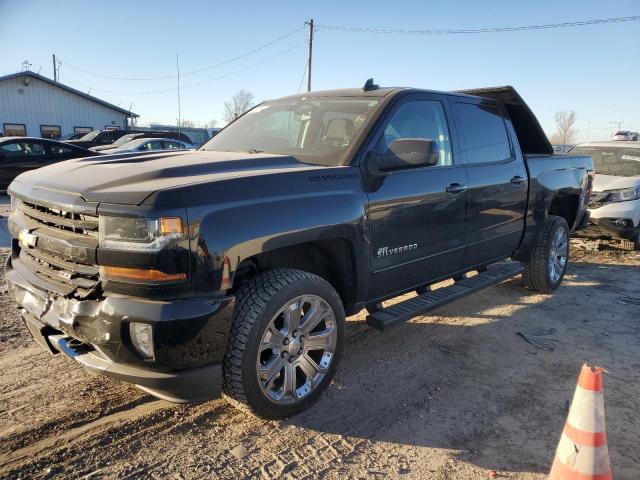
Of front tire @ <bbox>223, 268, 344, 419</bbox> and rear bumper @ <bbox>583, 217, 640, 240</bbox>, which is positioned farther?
rear bumper @ <bbox>583, 217, 640, 240</bbox>

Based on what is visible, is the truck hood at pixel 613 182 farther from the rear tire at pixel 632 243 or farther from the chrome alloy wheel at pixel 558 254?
the chrome alloy wheel at pixel 558 254

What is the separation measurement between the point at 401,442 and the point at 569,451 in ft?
2.95

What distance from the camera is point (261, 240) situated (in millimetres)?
2584

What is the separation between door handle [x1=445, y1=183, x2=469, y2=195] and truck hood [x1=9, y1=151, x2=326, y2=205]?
1.22 m

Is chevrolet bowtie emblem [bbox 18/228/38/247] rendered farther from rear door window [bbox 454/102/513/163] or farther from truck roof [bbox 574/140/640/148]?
truck roof [bbox 574/140/640/148]

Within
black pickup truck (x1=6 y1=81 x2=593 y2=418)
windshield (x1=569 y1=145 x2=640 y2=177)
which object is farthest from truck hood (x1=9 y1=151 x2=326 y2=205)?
windshield (x1=569 y1=145 x2=640 y2=177)

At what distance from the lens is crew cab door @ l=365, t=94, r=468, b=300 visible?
3309 mm

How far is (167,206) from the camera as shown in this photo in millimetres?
2293

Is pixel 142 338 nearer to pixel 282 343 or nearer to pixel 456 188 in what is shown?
pixel 282 343

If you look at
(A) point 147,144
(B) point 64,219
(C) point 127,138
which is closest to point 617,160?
(B) point 64,219

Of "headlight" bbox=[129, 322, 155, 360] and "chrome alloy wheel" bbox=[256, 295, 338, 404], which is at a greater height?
"headlight" bbox=[129, 322, 155, 360]

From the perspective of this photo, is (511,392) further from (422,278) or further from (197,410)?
(197,410)

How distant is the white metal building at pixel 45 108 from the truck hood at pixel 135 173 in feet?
91.3

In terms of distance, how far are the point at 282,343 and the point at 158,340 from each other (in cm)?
77
